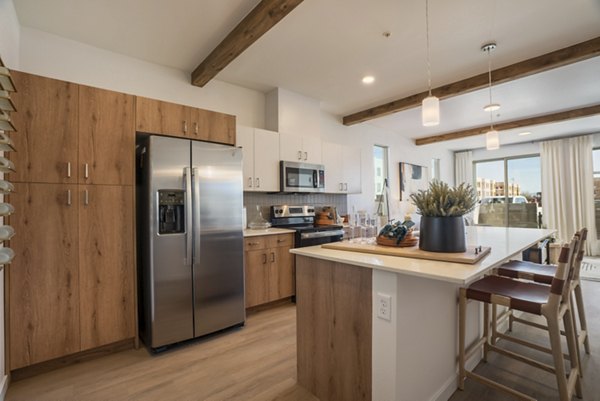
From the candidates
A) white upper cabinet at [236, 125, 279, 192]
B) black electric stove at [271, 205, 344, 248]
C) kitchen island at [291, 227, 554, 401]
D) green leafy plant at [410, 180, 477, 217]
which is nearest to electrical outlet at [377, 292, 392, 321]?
kitchen island at [291, 227, 554, 401]

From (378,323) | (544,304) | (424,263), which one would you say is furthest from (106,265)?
(544,304)

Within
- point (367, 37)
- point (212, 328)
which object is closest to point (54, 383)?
point (212, 328)

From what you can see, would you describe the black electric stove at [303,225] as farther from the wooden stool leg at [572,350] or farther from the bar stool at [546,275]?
the wooden stool leg at [572,350]

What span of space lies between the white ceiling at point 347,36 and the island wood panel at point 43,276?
4.81 feet

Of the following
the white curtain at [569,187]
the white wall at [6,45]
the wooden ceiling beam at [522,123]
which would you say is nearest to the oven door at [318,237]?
the white wall at [6,45]

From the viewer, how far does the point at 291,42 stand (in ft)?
9.13

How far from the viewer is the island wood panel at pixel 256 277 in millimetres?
3125

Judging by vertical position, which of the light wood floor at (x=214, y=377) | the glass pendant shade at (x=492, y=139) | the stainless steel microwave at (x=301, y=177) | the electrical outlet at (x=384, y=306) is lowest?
the light wood floor at (x=214, y=377)

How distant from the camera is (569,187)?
6.53 metres

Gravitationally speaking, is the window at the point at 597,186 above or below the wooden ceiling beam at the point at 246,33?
below

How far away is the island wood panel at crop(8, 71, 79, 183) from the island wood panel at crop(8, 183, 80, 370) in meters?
0.10

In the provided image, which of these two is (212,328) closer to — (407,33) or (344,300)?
(344,300)

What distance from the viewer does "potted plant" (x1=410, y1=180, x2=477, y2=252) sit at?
155 centimetres

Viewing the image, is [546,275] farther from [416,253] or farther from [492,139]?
[492,139]
